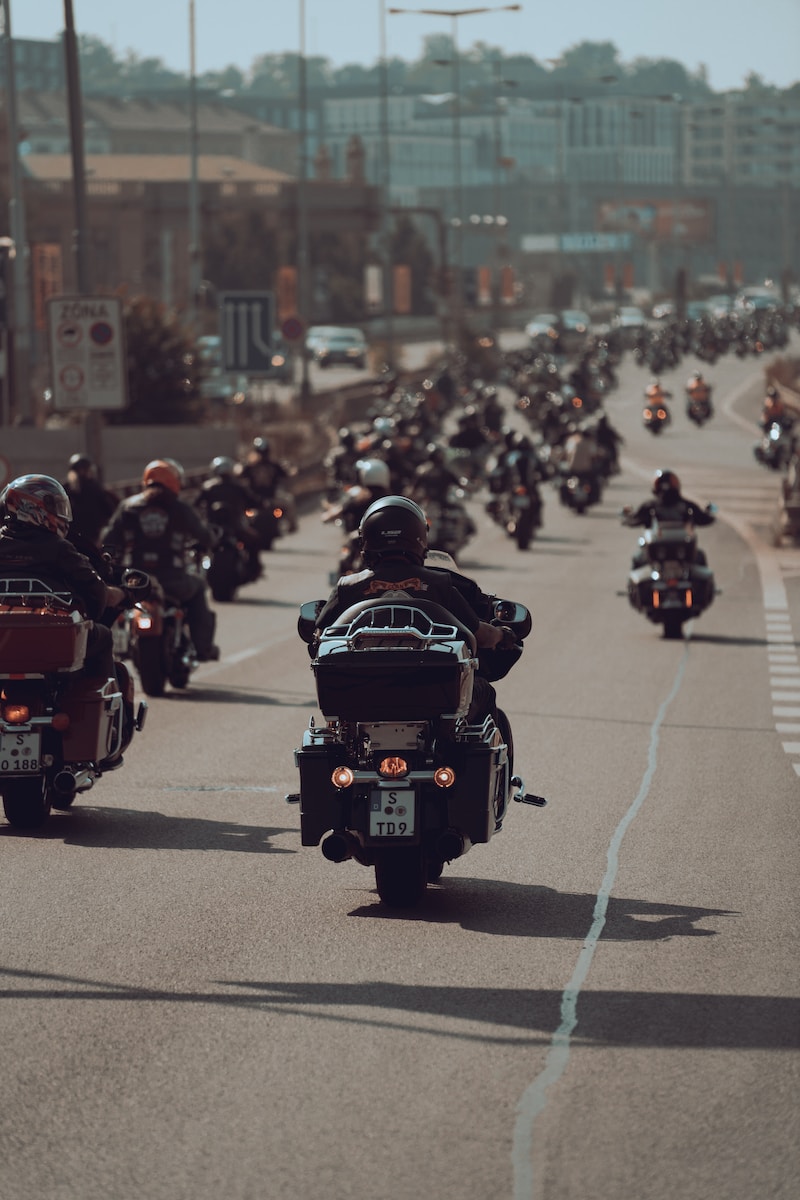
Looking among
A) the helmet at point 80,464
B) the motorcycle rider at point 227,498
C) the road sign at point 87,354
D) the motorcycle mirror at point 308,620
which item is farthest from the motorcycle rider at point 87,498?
the motorcycle mirror at point 308,620

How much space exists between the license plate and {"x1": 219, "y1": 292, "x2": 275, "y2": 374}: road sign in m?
35.5

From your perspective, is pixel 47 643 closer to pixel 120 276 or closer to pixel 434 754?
pixel 434 754

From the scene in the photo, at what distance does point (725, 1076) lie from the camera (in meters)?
6.52

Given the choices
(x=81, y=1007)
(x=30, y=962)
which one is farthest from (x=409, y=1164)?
(x=30, y=962)

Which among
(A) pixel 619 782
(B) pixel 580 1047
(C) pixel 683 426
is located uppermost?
(B) pixel 580 1047

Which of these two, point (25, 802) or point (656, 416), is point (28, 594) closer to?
point (25, 802)

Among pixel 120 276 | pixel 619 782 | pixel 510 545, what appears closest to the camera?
pixel 619 782

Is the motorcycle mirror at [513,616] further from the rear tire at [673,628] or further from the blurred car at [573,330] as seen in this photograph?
the blurred car at [573,330]

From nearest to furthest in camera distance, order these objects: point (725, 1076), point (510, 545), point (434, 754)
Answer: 1. point (725, 1076)
2. point (434, 754)
3. point (510, 545)

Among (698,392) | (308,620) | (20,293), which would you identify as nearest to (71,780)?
(308,620)

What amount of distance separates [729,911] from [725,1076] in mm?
2583

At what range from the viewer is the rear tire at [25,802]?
36.5ft

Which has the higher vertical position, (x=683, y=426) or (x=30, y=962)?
(x=30, y=962)

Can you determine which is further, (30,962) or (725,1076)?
(30,962)
